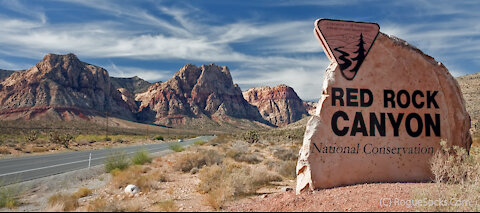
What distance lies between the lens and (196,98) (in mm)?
154250

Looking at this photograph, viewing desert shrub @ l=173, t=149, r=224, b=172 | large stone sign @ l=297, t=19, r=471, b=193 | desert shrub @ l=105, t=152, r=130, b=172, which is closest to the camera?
large stone sign @ l=297, t=19, r=471, b=193

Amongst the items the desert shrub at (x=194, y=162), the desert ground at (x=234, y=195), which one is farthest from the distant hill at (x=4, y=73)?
the desert ground at (x=234, y=195)

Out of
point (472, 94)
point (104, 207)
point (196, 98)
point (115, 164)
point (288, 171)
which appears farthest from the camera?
point (196, 98)

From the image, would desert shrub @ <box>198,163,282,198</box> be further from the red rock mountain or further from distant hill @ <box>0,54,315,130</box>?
the red rock mountain

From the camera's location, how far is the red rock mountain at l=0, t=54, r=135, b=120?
94.1 metres

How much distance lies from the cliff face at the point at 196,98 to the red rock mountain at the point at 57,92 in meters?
→ 23.0

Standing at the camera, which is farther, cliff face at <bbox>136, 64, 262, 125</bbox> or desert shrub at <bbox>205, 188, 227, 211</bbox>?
cliff face at <bbox>136, 64, 262, 125</bbox>

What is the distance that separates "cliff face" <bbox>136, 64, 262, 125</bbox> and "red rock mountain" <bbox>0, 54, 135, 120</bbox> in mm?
23023

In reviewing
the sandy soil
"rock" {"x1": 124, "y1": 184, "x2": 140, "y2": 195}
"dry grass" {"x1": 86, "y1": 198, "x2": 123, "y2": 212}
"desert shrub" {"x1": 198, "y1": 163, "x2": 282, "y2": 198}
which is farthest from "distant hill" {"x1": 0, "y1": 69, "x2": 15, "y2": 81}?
the sandy soil

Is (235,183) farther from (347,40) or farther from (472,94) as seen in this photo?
(472,94)

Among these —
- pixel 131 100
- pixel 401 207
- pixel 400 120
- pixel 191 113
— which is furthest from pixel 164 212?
pixel 131 100

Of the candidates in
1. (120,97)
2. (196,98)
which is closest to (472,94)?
(196,98)

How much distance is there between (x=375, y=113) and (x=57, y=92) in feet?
374

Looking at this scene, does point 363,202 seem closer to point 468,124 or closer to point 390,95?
point 390,95
